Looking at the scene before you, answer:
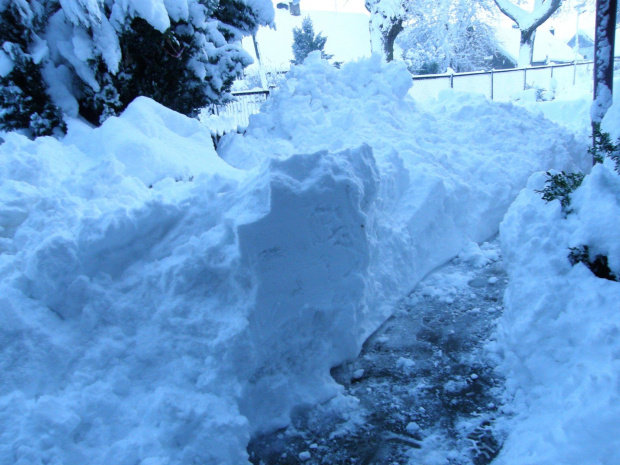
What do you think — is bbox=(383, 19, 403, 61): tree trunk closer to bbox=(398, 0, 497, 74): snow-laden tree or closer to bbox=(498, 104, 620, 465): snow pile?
bbox=(398, 0, 497, 74): snow-laden tree

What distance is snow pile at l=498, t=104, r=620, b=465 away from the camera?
2.22m

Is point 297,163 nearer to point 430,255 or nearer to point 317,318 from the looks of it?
point 317,318

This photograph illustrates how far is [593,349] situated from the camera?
102 inches

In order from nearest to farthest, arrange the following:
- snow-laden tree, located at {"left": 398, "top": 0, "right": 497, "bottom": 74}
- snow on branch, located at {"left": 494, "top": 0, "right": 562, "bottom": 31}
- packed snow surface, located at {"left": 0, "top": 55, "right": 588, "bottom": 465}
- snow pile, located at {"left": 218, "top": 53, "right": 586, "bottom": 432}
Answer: packed snow surface, located at {"left": 0, "top": 55, "right": 588, "bottom": 465} < snow pile, located at {"left": 218, "top": 53, "right": 586, "bottom": 432} < snow on branch, located at {"left": 494, "top": 0, "right": 562, "bottom": 31} < snow-laden tree, located at {"left": 398, "top": 0, "right": 497, "bottom": 74}

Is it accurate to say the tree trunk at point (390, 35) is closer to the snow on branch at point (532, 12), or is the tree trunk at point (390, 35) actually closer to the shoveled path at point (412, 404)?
the snow on branch at point (532, 12)

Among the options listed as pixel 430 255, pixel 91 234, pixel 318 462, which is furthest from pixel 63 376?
pixel 430 255

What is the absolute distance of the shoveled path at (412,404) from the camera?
2.72m

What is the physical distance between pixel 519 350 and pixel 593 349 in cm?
62

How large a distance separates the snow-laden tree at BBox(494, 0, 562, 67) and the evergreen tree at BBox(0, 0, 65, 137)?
22930mm

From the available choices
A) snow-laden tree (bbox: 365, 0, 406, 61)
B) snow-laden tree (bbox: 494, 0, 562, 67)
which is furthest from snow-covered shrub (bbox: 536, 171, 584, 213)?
snow-laden tree (bbox: 494, 0, 562, 67)

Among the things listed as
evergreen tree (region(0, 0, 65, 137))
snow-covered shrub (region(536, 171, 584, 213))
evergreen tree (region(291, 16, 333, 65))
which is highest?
evergreen tree (region(291, 16, 333, 65))

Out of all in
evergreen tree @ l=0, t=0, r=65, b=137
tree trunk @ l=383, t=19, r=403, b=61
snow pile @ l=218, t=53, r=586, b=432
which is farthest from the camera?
tree trunk @ l=383, t=19, r=403, b=61

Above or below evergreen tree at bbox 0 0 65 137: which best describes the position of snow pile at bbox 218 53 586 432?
below

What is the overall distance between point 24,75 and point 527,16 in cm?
2385
